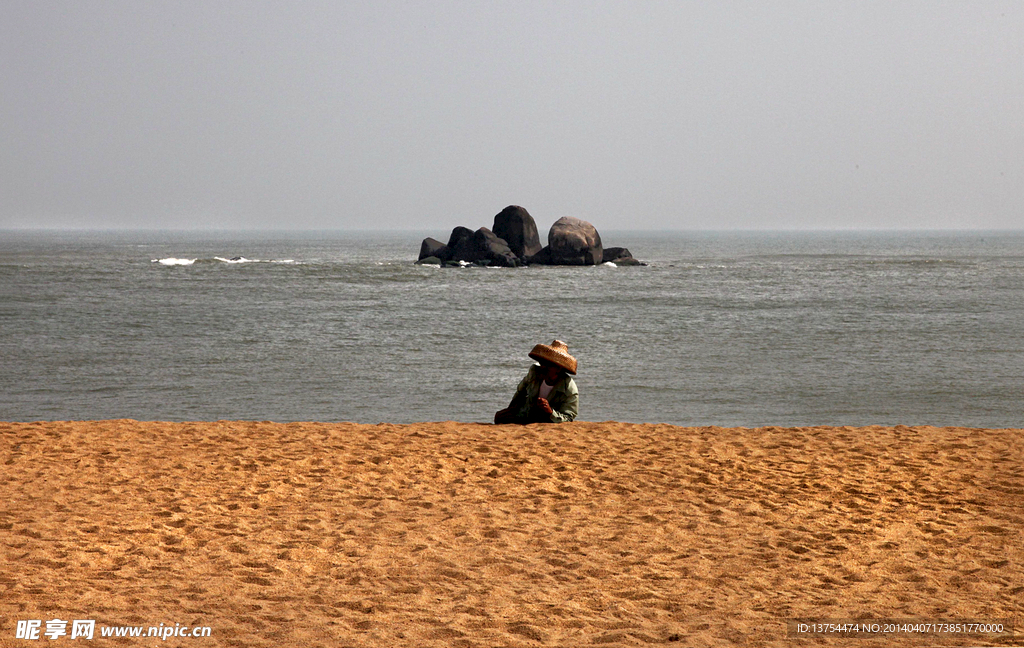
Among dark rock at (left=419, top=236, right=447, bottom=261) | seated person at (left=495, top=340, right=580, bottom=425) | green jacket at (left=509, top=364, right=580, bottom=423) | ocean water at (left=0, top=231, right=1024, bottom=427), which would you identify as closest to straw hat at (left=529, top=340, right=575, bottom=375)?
seated person at (left=495, top=340, right=580, bottom=425)

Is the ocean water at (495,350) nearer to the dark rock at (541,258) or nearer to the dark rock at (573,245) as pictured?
the dark rock at (573,245)

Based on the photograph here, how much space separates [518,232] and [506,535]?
63373mm

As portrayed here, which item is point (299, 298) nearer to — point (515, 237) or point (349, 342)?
point (349, 342)

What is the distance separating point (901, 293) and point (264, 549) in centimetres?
4628

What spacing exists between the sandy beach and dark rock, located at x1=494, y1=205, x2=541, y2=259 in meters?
58.8

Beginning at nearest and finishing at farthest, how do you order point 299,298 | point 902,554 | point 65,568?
1. point 65,568
2. point 902,554
3. point 299,298

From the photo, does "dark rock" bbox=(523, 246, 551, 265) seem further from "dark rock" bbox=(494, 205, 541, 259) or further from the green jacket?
the green jacket

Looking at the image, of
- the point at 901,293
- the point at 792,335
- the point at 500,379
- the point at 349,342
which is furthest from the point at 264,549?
the point at 901,293

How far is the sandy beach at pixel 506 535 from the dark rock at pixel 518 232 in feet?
193

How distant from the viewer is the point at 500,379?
752 inches

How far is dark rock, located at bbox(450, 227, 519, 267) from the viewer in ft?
219

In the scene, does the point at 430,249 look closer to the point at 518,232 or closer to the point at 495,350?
the point at 518,232

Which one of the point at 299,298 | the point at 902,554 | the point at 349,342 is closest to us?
the point at 902,554

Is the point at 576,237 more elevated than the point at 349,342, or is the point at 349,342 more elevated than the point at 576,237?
the point at 576,237
